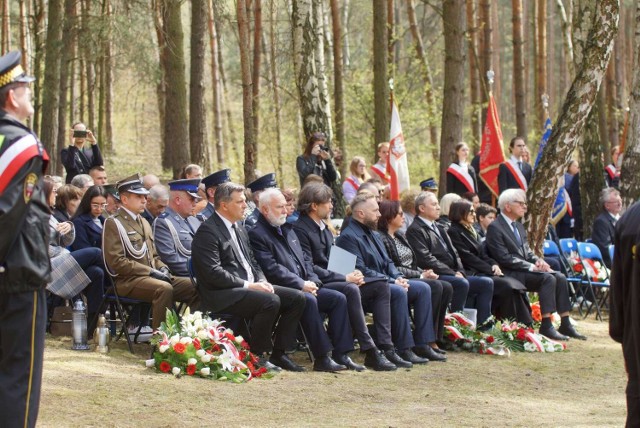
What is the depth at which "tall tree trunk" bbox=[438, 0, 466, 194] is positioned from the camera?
15.5 metres

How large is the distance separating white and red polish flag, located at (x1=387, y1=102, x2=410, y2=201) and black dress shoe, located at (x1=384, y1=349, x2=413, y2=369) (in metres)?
5.26

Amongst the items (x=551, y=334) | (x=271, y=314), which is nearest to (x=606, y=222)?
(x=551, y=334)

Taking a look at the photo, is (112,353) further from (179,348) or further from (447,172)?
(447,172)

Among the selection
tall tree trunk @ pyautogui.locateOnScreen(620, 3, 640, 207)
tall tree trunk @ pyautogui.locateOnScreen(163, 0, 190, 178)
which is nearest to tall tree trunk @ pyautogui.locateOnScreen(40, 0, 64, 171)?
tall tree trunk @ pyautogui.locateOnScreen(163, 0, 190, 178)

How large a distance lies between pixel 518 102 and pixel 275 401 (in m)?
16.6

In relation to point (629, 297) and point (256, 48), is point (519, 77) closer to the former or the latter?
point (256, 48)

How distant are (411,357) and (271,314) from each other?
68.7 inches

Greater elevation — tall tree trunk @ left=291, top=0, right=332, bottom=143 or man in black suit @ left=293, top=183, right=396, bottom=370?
tall tree trunk @ left=291, top=0, right=332, bottom=143

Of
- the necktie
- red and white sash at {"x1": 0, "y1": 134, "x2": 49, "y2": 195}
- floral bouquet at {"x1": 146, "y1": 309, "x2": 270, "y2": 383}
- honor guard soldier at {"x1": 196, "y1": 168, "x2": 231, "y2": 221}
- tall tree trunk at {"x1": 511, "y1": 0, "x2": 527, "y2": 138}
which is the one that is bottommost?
floral bouquet at {"x1": 146, "y1": 309, "x2": 270, "y2": 383}

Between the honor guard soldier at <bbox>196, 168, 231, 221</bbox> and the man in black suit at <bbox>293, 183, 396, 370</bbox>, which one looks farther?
the honor guard soldier at <bbox>196, 168, 231, 221</bbox>

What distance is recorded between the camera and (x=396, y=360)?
9516 millimetres

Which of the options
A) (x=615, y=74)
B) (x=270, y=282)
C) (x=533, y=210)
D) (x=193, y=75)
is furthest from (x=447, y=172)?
(x=615, y=74)

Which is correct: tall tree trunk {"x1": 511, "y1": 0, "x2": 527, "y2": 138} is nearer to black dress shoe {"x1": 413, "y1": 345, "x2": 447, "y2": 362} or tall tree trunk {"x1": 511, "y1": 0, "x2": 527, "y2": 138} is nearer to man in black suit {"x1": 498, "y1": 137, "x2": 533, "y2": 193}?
man in black suit {"x1": 498, "y1": 137, "x2": 533, "y2": 193}

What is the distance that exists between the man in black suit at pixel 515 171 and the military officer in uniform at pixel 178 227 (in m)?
6.66
